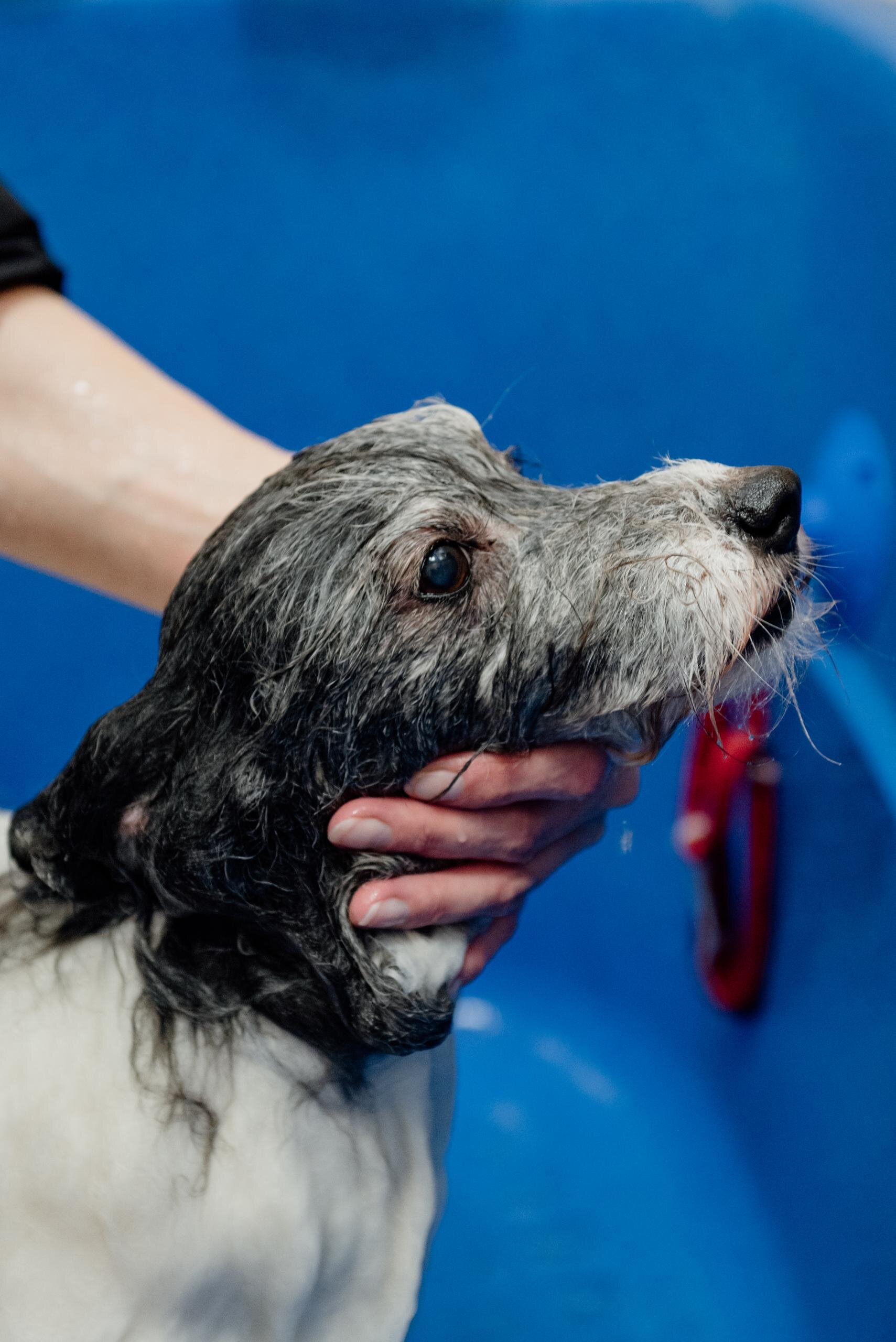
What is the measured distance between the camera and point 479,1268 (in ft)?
6.28

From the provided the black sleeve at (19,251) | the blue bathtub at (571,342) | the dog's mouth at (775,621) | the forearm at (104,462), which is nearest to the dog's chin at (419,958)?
the dog's mouth at (775,621)

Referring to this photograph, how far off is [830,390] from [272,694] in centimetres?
131

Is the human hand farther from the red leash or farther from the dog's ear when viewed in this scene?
the red leash

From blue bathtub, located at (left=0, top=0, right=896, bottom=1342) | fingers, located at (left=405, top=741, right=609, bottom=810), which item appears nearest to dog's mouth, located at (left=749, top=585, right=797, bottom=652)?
fingers, located at (left=405, top=741, right=609, bottom=810)

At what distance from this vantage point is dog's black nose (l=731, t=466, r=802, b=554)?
3.03ft

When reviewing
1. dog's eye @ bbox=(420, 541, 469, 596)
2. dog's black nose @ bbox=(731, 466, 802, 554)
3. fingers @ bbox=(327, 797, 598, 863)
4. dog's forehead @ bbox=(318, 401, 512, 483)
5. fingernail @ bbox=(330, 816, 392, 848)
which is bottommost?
fingernail @ bbox=(330, 816, 392, 848)

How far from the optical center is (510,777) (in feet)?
3.22

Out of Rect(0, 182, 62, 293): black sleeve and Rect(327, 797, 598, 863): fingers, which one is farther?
Rect(0, 182, 62, 293): black sleeve

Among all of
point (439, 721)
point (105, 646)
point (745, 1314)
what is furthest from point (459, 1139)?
point (439, 721)

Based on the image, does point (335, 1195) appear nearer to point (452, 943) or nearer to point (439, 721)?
point (452, 943)

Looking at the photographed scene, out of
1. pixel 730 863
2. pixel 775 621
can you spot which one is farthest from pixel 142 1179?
pixel 730 863

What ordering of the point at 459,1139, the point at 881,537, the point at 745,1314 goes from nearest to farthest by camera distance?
the point at 881,537, the point at 745,1314, the point at 459,1139

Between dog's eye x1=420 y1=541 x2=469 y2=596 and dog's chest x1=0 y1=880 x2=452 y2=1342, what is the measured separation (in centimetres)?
40

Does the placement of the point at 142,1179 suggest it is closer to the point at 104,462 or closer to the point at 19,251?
the point at 104,462
